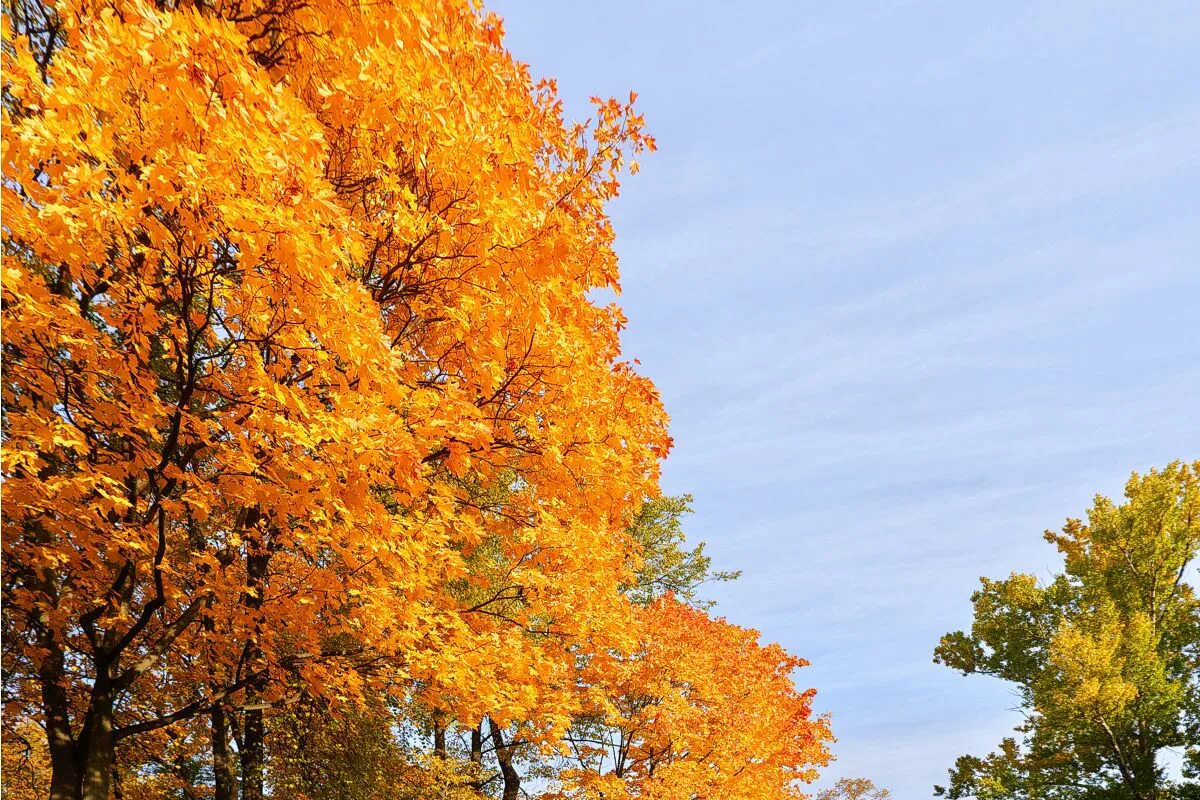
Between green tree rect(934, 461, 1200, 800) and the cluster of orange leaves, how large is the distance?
1784 centimetres

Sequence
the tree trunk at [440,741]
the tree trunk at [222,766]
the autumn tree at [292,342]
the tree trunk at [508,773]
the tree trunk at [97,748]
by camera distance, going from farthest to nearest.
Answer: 1. the tree trunk at [508,773]
2. the tree trunk at [440,741]
3. the tree trunk at [222,766]
4. the tree trunk at [97,748]
5. the autumn tree at [292,342]

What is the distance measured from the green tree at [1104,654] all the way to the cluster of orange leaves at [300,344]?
17.8m

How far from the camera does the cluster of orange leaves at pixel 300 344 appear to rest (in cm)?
475

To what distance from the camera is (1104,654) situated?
2116cm

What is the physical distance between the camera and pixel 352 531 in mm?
6559

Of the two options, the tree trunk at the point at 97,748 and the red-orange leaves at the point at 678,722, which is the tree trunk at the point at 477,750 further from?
the tree trunk at the point at 97,748

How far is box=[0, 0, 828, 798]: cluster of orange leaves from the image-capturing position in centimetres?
475

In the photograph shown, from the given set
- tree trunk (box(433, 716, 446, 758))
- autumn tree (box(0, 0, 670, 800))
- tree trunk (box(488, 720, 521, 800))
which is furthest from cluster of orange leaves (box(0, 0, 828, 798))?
tree trunk (box(488, 720, 521, 800))

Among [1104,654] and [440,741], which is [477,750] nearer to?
[440,741]

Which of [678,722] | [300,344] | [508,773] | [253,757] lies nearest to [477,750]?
[508,773]

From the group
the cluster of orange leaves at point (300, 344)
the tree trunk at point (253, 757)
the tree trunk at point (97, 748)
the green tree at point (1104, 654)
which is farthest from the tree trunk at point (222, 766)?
the green tree at point (1104, 654)

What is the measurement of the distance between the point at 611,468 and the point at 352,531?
3.20 metres

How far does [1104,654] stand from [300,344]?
23.0 meters

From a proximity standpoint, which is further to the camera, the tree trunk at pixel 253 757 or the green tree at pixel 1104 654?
the green tree at pixel 1104 654
